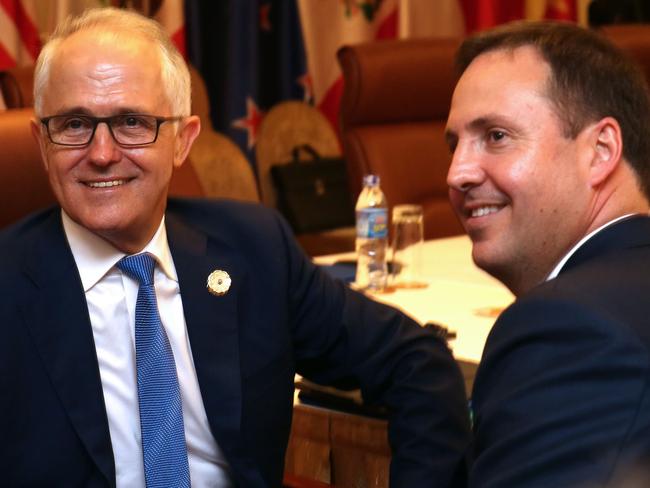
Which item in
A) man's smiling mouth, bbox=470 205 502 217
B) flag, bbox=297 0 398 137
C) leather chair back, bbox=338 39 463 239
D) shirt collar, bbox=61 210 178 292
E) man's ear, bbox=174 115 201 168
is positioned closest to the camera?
man's smiling mouth, bbox=470 205 502 217

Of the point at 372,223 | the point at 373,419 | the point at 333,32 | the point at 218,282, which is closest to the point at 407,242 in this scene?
the point at 372,223

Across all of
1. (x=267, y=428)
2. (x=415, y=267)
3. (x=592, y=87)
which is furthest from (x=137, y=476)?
(x=415, y=267)

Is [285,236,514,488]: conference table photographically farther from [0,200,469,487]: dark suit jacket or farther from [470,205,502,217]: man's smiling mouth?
[470,205,502,217]: man's smiling mouth

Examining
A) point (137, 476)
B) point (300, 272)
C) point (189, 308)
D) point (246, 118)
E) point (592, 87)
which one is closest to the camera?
point (592, 87)

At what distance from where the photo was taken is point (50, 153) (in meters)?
1.79

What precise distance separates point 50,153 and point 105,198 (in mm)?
130

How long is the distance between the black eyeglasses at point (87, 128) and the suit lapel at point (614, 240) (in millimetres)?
762

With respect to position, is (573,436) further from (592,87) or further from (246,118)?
(246,118)

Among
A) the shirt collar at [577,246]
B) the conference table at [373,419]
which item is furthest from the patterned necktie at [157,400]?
the shirt collar at [577,246]

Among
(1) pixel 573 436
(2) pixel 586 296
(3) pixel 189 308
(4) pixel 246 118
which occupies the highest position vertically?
(2) pixel 586 296

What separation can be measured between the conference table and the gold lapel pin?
31 cm

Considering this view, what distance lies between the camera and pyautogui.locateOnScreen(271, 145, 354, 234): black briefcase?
5.02m

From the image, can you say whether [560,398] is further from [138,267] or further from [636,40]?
[636,40]

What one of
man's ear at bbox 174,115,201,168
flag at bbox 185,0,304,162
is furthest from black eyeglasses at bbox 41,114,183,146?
flag at bbox 185,0,304,162
